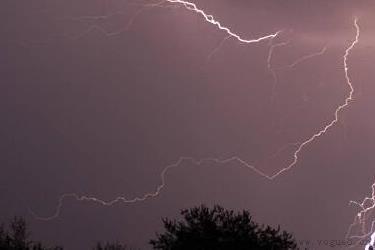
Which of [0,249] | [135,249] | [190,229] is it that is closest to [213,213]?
[190,229]

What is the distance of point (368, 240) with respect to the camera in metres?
48.3

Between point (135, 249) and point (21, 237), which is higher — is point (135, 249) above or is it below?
above

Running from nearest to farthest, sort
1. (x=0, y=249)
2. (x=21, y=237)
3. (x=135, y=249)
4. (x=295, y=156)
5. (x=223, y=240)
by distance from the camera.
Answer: (x=223, y=240) < (x=0, y=249) < (x=21, y=237) < (x=135, y=249) < (x=295, y=156)

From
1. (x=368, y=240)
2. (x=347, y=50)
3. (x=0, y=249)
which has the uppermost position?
(x=347, y=50)

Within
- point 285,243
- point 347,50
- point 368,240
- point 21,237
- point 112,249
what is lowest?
point 285,243

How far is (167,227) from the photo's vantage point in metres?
18.0

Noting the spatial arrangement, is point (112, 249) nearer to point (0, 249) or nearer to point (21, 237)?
point (21, 237)

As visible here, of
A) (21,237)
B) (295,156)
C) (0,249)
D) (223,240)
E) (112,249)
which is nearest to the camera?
(223,240)

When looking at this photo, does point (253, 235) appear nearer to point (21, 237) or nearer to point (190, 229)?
point (190, 229)

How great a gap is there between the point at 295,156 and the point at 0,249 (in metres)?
34.7

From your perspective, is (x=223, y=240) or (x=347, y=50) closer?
(x=223, y=240)

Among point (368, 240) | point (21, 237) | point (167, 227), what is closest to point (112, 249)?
point (21, 237)

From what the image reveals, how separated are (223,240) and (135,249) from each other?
26926mm

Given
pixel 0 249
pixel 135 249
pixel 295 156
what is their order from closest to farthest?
pixel 0 249, pixel 135 249, pixel 295 156
